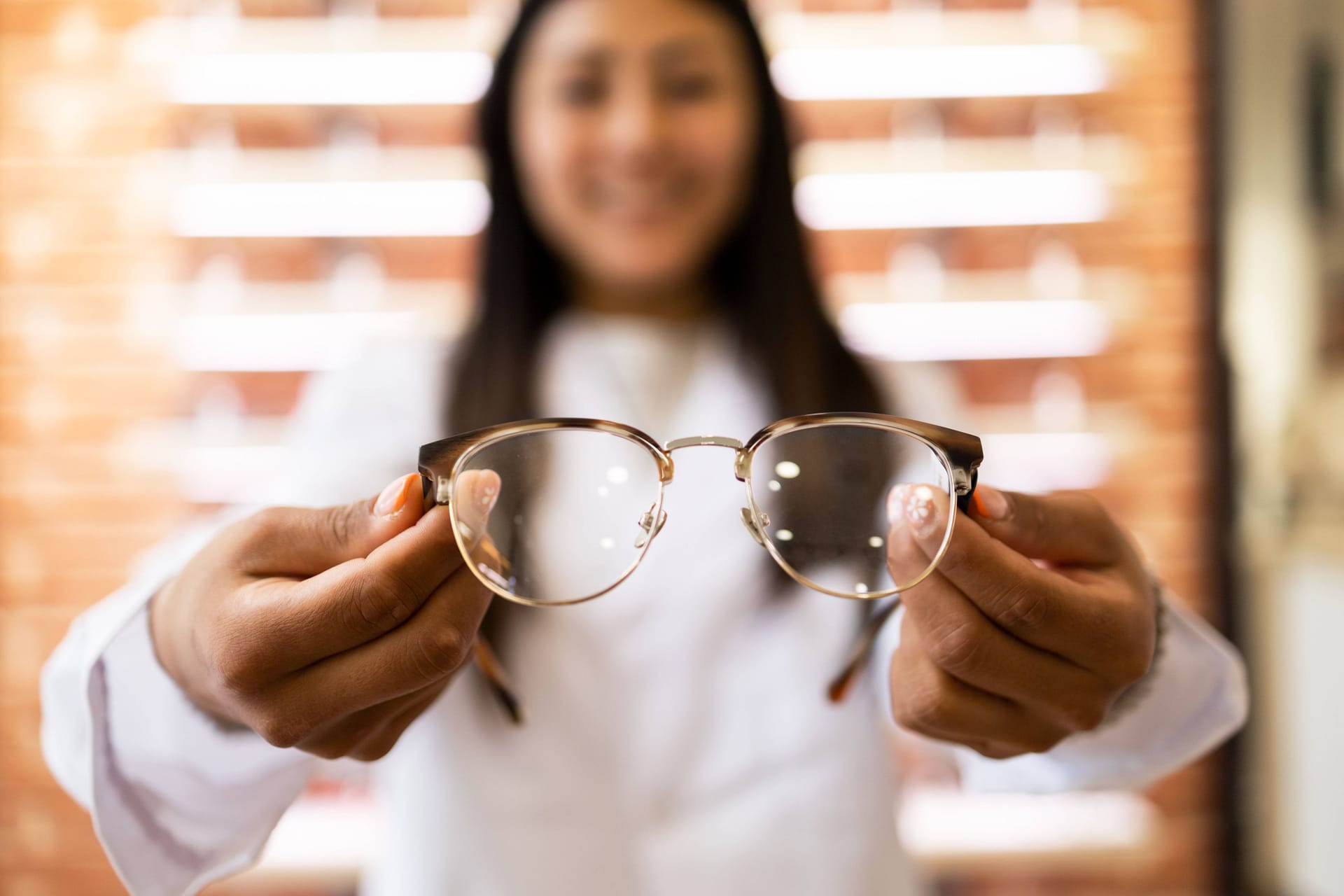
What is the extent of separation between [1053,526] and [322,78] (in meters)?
1.34

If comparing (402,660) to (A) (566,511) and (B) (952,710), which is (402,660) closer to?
(A) (566,511)

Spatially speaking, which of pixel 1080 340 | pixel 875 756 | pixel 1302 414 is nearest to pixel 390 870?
pixel 875 756

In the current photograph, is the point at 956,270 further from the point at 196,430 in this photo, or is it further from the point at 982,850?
the point at 196,430

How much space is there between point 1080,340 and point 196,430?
1396mm

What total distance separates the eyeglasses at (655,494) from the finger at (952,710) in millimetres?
35

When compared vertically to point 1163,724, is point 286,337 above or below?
below

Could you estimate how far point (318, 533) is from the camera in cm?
35

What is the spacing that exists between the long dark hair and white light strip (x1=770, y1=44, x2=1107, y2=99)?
74 centimetres

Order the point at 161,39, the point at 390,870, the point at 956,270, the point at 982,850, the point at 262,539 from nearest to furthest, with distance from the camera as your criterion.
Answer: the point at 262,539 → the point at 390,870 → the point at 982,850 → the point at 161,39 → the point at 956,270

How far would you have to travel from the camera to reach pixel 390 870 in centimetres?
65

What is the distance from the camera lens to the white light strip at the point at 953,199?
1407 millimetres

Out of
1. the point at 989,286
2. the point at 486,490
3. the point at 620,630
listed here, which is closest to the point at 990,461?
the point at 989,286

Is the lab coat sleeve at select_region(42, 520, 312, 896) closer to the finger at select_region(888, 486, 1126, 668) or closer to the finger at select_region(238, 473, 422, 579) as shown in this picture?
the finger at select_region(238, 473, 422, 579)

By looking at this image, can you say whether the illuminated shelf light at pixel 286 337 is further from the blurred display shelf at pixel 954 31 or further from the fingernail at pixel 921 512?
the fingernail at pixel 921 512
